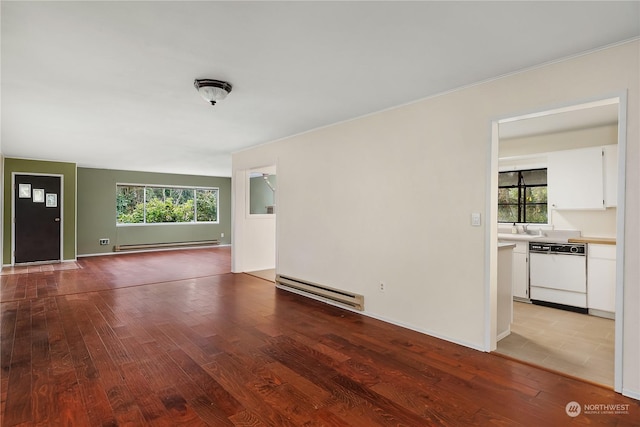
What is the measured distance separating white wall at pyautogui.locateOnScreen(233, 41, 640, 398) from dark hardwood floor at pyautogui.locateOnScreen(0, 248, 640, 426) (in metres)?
0.39

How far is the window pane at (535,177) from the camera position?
5128mm

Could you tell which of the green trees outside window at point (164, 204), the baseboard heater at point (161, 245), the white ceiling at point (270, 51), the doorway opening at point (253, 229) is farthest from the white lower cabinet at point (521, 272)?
the green trees outside window at point (164, 204)

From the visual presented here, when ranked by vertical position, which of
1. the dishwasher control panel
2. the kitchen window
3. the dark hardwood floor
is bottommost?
the dark hardwood floor

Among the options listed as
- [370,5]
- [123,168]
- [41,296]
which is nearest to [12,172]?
[123,168]

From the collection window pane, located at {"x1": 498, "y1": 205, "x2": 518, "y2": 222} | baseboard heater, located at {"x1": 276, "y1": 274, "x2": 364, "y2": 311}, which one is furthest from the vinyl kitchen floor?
window pane, located at {"x1": 498, "y1": 205, "x2": 518, "y2": 222}

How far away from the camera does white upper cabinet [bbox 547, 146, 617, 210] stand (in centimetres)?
414

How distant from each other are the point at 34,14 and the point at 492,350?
13.2ft

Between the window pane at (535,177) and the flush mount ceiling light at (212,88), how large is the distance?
15.6 feet

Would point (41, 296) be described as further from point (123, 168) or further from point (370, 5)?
point (370, 5)

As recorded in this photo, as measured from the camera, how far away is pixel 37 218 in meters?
7.40

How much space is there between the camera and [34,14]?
1.87 m

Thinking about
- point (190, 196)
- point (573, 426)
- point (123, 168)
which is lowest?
point (573, 426)

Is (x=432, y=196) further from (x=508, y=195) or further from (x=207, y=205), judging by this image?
(x=207, y=205)

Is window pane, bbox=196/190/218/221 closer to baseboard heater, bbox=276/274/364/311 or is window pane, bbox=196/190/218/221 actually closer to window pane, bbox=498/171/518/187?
baseboard heater, bbox=276/274/364/311
